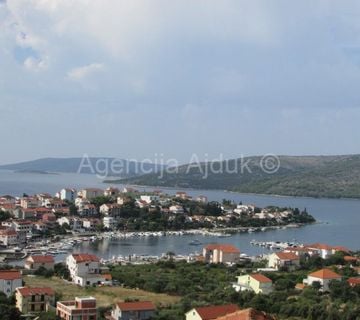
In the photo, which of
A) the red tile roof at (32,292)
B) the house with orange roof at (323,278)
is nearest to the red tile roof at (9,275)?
the red tile roof at (32,292)

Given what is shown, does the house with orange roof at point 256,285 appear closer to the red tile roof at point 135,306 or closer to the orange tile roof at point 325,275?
the orange tile roof at point 325,275

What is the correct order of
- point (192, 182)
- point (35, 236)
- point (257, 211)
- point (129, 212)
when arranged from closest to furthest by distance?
point (35, 236) → point (129, 212) → point (257, 211) → point (192, 182)

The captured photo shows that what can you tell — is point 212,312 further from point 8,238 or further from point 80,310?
point 8,238

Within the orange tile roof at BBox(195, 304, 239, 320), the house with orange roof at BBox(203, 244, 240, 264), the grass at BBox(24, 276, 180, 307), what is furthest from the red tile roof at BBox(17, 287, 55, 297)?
the house with orange roof at BBox(203, 244, 240, 264)

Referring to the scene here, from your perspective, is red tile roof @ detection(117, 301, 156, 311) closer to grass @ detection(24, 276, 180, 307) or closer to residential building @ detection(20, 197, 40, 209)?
grass @ detection(24, 276, 180, 307)

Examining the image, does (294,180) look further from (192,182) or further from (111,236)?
(111,236)

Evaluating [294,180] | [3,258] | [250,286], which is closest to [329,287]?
[250,286]
